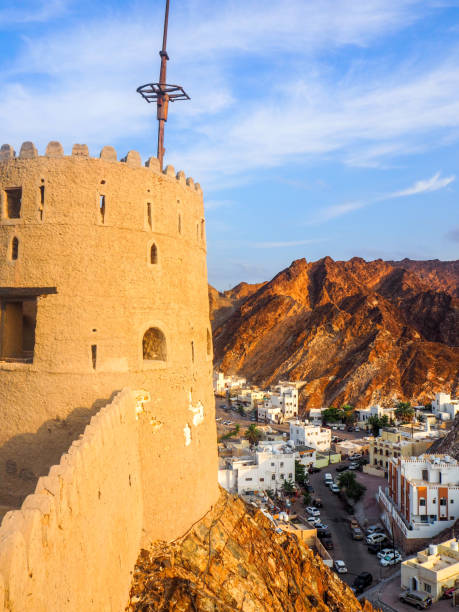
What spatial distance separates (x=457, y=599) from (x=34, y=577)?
28406 millimetres

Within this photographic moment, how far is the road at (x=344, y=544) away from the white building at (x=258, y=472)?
129 inches

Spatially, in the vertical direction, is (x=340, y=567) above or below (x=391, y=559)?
above

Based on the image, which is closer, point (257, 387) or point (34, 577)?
point (34, 577)

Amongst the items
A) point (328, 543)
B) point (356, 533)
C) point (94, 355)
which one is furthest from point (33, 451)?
point (356, 533)

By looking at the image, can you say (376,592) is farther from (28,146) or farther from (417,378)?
(417,378)

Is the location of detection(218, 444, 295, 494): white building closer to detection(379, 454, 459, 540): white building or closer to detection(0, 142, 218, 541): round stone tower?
detection(379, 454, 459, 540): white building

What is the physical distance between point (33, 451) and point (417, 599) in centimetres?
2391

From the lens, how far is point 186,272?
12.8 metres

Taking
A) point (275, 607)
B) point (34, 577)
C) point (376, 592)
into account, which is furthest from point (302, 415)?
point (34, 577)

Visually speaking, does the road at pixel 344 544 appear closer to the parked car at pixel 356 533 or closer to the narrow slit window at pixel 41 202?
the parked car at pixel 356 533

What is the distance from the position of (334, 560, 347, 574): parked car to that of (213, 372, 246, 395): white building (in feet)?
206

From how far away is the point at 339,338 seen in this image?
106 metres

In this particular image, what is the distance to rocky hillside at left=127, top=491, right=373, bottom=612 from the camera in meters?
9.56

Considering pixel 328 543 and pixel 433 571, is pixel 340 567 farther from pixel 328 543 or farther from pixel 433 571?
pixel 433 571
